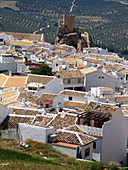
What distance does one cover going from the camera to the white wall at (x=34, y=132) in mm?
15758

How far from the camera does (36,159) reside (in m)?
13.2

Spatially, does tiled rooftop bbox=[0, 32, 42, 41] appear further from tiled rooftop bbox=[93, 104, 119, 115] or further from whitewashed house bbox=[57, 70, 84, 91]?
tiled rooftop bbox=[93, 104, 119, 115]

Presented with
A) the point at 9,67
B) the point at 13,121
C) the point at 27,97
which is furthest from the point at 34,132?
the point at 9,67

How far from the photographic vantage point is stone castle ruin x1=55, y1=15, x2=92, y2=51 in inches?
2505

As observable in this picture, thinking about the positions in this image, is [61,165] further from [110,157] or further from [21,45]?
[21,45]

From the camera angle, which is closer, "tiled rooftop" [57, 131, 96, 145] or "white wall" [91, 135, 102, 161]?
"tiled rooftop" [57, 131, 96, 145]

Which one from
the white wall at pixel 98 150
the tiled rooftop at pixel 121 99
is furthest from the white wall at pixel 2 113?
the tiled rooftop at pixel 121 99

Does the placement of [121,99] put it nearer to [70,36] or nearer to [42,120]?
[42,120]

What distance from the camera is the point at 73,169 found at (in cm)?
1274

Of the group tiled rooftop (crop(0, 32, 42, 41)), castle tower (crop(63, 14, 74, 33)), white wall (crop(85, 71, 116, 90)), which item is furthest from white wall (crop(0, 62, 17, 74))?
tiled rooftop (crop(0, 32, 42, 41))

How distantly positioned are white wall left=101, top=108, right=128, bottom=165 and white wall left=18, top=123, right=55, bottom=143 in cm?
257

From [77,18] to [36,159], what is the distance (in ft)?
399

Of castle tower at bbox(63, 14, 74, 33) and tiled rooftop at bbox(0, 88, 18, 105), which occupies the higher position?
castle tower at bbox(63, 14, 74, 33)

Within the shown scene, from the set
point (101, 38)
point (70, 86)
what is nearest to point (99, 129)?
point (70, 86)
